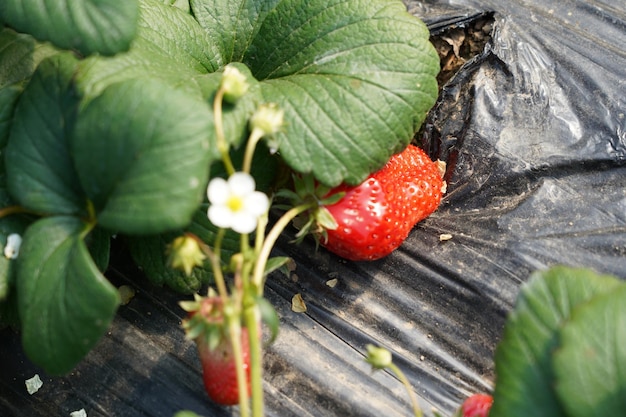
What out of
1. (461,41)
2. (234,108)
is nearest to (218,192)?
(234,108)

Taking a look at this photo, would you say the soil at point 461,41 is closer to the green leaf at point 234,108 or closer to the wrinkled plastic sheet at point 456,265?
the wrinkled plastic sheet at point 456,265

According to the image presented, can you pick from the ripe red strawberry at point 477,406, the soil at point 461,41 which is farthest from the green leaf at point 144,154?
the soil at point 461,41

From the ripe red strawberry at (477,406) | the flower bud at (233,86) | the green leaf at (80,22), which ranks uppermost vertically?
the green leaf at (80,22)

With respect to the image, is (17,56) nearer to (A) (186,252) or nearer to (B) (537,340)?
(A) (186,252)

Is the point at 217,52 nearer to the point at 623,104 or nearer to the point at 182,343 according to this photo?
the point at 182,343

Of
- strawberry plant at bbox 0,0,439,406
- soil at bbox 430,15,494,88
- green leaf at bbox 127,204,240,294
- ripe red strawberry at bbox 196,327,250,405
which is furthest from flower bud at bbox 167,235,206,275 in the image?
soil at bbox 430,15,494,88

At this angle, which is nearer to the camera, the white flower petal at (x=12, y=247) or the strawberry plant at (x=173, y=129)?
the strawberry plant at (x=173, y=129)

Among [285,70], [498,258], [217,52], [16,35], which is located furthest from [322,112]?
[16,35]
